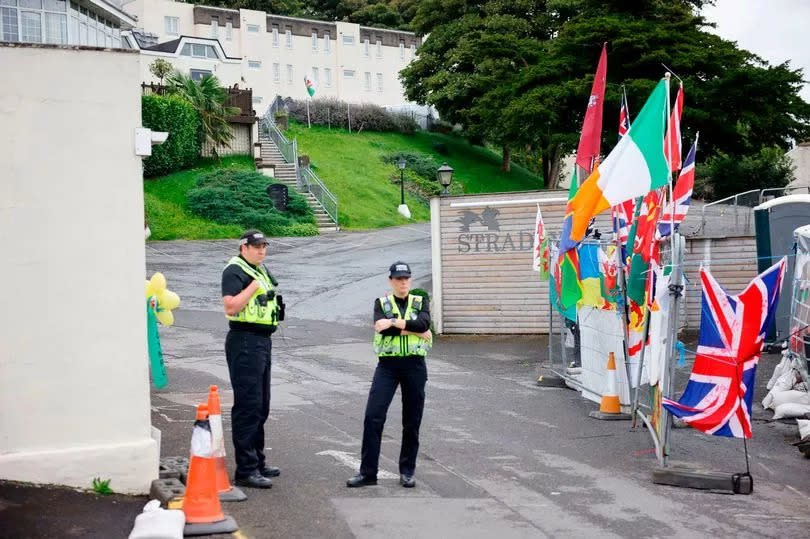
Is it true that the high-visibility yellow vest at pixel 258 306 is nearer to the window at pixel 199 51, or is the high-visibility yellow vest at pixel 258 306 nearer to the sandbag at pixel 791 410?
the sandbag at pixel 791 410

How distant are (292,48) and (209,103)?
27.1 meters

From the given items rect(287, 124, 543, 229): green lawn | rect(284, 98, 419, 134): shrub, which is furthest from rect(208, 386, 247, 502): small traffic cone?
rect(284, 98, 419, 134): shrub

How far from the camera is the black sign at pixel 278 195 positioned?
3709 centimetres

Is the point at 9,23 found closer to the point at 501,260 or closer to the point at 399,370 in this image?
the point at 501,260

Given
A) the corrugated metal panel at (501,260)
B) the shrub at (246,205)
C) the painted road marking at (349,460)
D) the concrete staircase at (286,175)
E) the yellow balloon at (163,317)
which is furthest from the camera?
the concrete staircase at (286,175)

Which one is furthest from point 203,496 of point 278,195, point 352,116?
point 352,116

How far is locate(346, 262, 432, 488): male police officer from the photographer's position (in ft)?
26.0

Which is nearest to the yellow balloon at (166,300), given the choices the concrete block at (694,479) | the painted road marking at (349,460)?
the painted road marking at (349,460)

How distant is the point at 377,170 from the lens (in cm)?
4800

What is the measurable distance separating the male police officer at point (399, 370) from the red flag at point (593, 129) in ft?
16.9

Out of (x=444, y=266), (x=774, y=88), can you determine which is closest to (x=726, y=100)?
(x=774, y=88)

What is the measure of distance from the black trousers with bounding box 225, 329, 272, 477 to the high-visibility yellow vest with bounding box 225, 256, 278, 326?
0.40 feet

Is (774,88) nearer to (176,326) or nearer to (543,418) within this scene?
(176,326)

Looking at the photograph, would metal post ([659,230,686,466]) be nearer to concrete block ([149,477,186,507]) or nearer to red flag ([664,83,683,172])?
red flag ([664,83,683,172])
